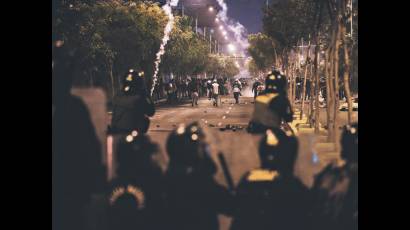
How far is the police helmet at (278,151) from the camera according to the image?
8.84 metres

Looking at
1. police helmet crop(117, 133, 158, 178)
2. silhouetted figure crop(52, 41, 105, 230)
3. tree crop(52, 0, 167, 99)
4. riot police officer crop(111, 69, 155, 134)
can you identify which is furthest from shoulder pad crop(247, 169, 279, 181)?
tree crop(52, 0, 167, 99)

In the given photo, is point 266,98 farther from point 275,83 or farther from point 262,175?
point 262,175

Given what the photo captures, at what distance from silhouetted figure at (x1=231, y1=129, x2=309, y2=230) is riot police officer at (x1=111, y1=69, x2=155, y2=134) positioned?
275 centimetres

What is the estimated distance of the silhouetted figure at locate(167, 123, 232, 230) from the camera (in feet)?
27.9

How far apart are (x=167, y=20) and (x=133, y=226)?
1871 inches

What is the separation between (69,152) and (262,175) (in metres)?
2.10

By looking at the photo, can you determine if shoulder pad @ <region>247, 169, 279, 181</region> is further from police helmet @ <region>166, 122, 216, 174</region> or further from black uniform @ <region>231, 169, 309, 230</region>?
police helmet @ <region>166, 122, 216, 174</region>

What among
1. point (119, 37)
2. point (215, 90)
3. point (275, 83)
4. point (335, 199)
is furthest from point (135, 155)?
point (215, 90)

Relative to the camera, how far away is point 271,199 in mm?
8656

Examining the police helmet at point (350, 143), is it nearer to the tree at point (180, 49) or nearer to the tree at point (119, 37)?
the tree at point (119, 37)

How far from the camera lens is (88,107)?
7.94 meters
